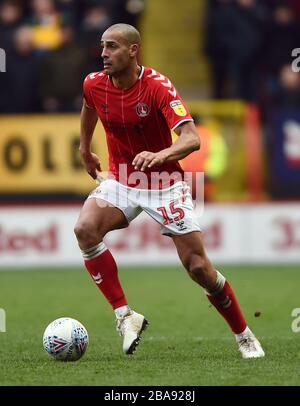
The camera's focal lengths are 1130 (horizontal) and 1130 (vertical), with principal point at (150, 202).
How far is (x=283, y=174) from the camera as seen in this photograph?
15.4 metres

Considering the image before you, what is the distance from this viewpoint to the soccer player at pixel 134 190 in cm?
771

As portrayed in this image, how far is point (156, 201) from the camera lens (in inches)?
311

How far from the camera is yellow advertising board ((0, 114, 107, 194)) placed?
15.3m

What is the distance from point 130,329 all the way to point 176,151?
4.26ft

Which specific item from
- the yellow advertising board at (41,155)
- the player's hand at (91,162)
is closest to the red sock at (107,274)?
the player's hand at (91,162)

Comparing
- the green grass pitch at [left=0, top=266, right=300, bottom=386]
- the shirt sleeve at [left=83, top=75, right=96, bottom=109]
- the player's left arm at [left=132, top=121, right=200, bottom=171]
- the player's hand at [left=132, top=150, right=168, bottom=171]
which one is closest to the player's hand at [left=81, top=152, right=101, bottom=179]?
the shirt sleeve at [left=83, top=75, right=96, bottom=109]

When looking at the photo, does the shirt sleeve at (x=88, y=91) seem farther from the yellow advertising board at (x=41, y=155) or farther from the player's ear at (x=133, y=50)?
the yellow advertising board at (x=41, y=155)

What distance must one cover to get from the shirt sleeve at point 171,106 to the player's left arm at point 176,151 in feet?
0.14

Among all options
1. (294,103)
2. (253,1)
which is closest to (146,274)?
(294,103)

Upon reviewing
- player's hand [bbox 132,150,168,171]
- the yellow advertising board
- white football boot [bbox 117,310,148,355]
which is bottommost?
the yellow advertising board

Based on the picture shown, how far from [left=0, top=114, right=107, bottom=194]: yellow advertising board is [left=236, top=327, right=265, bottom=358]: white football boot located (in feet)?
25.2

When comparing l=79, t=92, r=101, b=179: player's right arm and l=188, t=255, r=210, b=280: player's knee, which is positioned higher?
l=79, t=92, r=101, b=179: player's right arm

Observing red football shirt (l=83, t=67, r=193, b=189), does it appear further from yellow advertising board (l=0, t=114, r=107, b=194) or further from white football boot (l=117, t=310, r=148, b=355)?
yellow advertising board (l=0, t=114, r=107, b=194)
